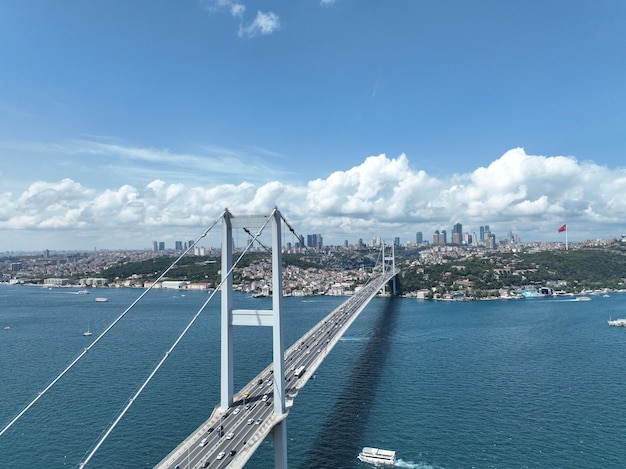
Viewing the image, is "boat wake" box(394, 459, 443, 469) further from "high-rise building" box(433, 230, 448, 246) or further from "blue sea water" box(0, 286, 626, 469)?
"high-rise building" box(433, 230, 448, 246)

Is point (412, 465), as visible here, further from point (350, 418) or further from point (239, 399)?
point (239, 399)

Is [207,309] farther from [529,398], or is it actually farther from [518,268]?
[518,268]

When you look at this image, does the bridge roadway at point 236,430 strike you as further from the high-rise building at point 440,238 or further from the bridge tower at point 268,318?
the high-rise building at point 440,238

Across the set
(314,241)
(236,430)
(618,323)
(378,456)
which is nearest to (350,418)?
(378,456)

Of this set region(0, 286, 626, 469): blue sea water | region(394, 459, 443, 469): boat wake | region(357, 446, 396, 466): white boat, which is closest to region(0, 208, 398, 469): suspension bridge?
region(0, 286, 626, 469): blue sea water

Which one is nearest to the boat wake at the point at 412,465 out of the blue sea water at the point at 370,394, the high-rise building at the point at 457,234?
the blue sea water at the point at 370,394

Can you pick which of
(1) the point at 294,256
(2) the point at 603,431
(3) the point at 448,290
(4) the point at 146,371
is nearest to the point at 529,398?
(2) the point at 603,431
